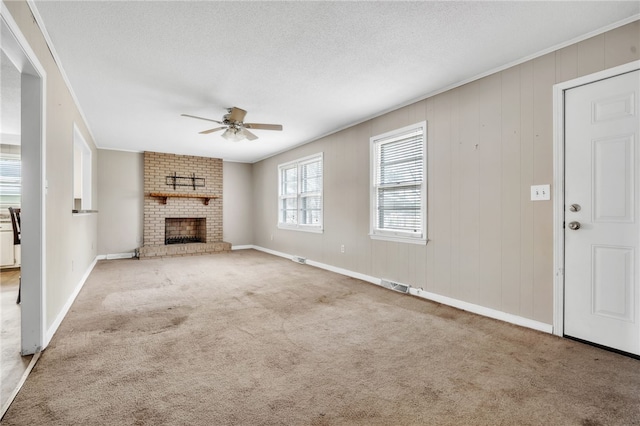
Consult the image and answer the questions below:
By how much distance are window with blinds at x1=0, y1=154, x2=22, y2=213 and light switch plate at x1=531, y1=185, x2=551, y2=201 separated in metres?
7.91

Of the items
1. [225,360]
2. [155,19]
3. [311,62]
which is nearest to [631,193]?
[311,62]

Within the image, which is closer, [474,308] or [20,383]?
[20,383]

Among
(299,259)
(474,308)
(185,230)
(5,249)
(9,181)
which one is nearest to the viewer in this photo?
(474,308)

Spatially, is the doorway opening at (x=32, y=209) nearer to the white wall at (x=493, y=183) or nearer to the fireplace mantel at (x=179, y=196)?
the white wall at (x=493, y=183)

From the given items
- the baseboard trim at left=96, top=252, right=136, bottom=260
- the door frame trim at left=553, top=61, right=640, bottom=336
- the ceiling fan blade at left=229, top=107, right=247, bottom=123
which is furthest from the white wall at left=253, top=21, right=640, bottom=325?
the baseboard trim at left=96, top=252, right=136, bottom=260

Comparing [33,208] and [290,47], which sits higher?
[290,47]

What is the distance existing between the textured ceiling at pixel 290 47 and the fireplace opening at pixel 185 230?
383 cm

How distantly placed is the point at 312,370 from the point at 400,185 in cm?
267

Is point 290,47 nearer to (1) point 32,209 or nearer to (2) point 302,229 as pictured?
(1) point 32,209

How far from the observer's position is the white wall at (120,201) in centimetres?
659

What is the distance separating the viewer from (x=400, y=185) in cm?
399

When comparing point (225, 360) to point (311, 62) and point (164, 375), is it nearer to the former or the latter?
point (164, 375)

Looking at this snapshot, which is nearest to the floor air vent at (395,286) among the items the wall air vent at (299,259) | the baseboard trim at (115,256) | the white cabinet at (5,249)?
the wall air vent at (299,259)

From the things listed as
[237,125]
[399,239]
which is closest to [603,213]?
[399,239]
